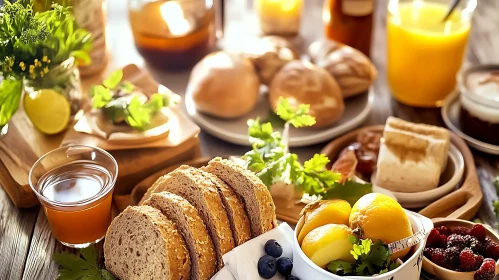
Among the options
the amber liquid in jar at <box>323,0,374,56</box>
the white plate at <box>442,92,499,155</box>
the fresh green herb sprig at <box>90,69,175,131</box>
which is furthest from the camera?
the amber liquid in jar at <box>323,0,374,56</box>

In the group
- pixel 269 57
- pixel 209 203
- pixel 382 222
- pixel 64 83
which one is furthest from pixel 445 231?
pixel 64 83

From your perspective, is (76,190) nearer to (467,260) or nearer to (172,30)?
(172,30)

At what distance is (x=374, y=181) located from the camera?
1579mm

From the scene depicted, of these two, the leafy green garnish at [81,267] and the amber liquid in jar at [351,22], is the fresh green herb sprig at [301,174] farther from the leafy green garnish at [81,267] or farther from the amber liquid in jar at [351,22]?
the amber liquid in jar at [351,22]

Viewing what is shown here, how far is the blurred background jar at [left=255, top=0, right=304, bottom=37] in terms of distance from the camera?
210cm

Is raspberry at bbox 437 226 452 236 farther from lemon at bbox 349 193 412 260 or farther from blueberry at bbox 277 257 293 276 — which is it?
blueberry at bbox 277 257 293 276

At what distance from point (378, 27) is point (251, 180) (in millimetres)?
1288

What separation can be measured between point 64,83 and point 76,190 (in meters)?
0.35

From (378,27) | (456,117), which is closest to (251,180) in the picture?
(456,117)

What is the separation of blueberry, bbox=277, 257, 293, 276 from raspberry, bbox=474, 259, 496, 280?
0.38 meters

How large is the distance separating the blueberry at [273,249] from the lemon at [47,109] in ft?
2.33

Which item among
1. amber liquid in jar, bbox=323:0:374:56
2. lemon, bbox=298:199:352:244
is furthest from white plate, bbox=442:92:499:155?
lemon, bbox=298:199:352:244

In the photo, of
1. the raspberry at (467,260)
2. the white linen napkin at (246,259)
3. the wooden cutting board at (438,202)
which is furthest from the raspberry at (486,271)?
the white linen napkin at (246,259)

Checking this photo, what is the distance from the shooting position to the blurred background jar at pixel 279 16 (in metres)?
2.10
